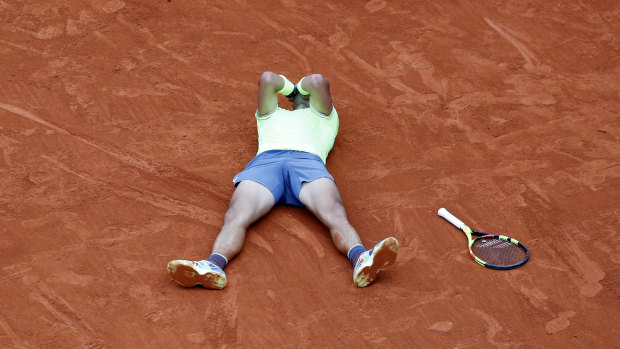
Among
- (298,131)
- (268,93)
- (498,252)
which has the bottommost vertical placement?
(498,252)

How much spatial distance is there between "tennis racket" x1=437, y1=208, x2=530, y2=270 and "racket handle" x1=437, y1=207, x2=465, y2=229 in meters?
0.01

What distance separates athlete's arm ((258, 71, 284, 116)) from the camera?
6238mm

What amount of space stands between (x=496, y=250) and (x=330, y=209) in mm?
1148

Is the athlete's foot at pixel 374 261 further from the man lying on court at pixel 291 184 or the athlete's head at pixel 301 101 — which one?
the athlete's head at pixel 301 101

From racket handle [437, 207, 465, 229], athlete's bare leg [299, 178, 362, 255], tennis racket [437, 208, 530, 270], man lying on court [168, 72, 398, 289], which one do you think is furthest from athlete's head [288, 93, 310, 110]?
tennis racket [437, 208, 530, 270]

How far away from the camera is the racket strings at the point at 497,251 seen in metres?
5.31

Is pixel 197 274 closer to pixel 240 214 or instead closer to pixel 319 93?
pixel 240 214

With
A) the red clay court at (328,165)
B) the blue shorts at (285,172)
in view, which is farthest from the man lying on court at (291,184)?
the red clay court at (328,165)

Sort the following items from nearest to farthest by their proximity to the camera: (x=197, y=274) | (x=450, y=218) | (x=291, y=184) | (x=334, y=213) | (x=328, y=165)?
1. (x=197, y=274)
2. (x=334, y=213)
3. (x=450, y=218)
4. (x=291, y=184)
5. (x=328, y=165)

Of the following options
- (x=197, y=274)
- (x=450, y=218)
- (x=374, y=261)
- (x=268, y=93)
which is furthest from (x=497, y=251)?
(x=268, y=93)

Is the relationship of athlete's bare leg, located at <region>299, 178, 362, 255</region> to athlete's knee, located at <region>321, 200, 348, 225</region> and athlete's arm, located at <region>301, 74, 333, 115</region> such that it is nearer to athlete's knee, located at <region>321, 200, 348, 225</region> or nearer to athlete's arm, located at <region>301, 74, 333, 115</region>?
athlete's knee, located at <region>321, 200, 348, 225</region>

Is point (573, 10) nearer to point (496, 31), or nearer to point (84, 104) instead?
point (496, 31)

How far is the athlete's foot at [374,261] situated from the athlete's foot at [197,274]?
2.78 feet

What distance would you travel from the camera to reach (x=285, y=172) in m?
5.86
